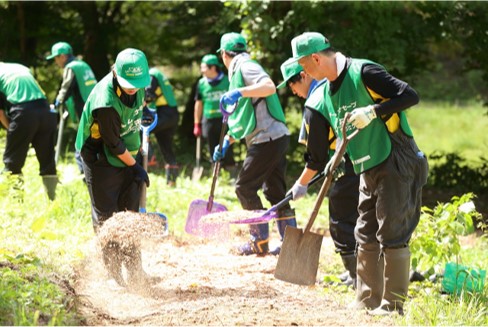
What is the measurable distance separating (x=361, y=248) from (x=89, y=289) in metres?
2.07

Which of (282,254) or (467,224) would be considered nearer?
(282,254)

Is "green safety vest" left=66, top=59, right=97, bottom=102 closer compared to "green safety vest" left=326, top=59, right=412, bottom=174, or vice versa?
"green safety vest" left=326, top=59, right=412, bottom=174

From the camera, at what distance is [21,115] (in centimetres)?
850

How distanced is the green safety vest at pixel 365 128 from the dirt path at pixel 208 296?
1.06 metres

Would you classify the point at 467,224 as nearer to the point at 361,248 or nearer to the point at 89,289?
the point at 361,248

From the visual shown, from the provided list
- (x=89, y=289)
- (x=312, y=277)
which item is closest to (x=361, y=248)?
(x=312, y=277)

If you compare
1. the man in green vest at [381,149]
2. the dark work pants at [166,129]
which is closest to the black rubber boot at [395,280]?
the man in green vest at [381,149]

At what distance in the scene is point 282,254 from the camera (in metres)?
5.59

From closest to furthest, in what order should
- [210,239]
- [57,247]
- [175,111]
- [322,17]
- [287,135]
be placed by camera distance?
[57,247]
[287,135]
[210,239]
[322,17]
[175,111]

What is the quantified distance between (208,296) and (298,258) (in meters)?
0.83

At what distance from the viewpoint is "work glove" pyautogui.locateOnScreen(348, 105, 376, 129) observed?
16.0ft

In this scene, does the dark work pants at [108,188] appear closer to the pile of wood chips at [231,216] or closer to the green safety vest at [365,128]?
the pile of wood chips at [231,216]

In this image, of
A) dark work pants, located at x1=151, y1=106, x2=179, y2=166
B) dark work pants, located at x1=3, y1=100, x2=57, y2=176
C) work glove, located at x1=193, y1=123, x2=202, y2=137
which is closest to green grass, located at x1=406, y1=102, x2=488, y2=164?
work glove, located at x1=193, y1=123, x2=202, y2=137

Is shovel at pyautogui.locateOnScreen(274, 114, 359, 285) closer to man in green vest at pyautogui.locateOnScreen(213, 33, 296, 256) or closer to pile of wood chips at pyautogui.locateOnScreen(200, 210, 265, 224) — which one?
pile of wood chips at pyautogui.locateOnScreen(200, 210, 265, 224)
